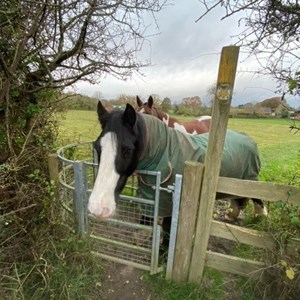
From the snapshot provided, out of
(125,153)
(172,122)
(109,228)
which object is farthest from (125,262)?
(172,122)

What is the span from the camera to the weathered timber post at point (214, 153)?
5.90 ft

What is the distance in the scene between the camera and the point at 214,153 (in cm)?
201

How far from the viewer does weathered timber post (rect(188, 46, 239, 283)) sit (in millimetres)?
1798

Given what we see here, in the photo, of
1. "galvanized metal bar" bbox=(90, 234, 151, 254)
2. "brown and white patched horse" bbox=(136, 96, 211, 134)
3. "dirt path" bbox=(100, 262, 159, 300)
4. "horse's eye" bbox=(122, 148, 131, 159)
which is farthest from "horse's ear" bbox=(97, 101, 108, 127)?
"brown and white patched horse" bbox=(136, 96, 211, 134)

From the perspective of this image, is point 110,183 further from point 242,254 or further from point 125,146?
point 242,254

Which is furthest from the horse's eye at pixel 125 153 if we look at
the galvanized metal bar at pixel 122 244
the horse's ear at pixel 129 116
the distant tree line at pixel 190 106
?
the galvanized metal bar at pixel 122 244

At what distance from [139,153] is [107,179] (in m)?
0.44

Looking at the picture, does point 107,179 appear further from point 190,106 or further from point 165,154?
point 190,106

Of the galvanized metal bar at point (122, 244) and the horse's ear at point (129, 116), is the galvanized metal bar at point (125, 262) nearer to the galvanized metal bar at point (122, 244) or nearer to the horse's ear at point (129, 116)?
the galvanized metal bar at point (122, 244)

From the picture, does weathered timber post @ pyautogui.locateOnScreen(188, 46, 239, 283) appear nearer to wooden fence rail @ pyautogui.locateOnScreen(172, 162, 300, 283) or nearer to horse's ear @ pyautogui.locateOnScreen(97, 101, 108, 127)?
wooden fence rail @ pyautogui.locateOnScreen(172, 162, 300, 283)

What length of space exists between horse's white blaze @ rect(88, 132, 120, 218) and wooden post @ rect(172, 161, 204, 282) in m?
0.62

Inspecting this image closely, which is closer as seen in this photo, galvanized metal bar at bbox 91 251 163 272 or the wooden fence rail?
the wooden fence rail

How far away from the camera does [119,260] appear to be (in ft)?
9.07

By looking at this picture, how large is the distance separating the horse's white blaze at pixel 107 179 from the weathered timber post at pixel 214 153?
772 millimetres
